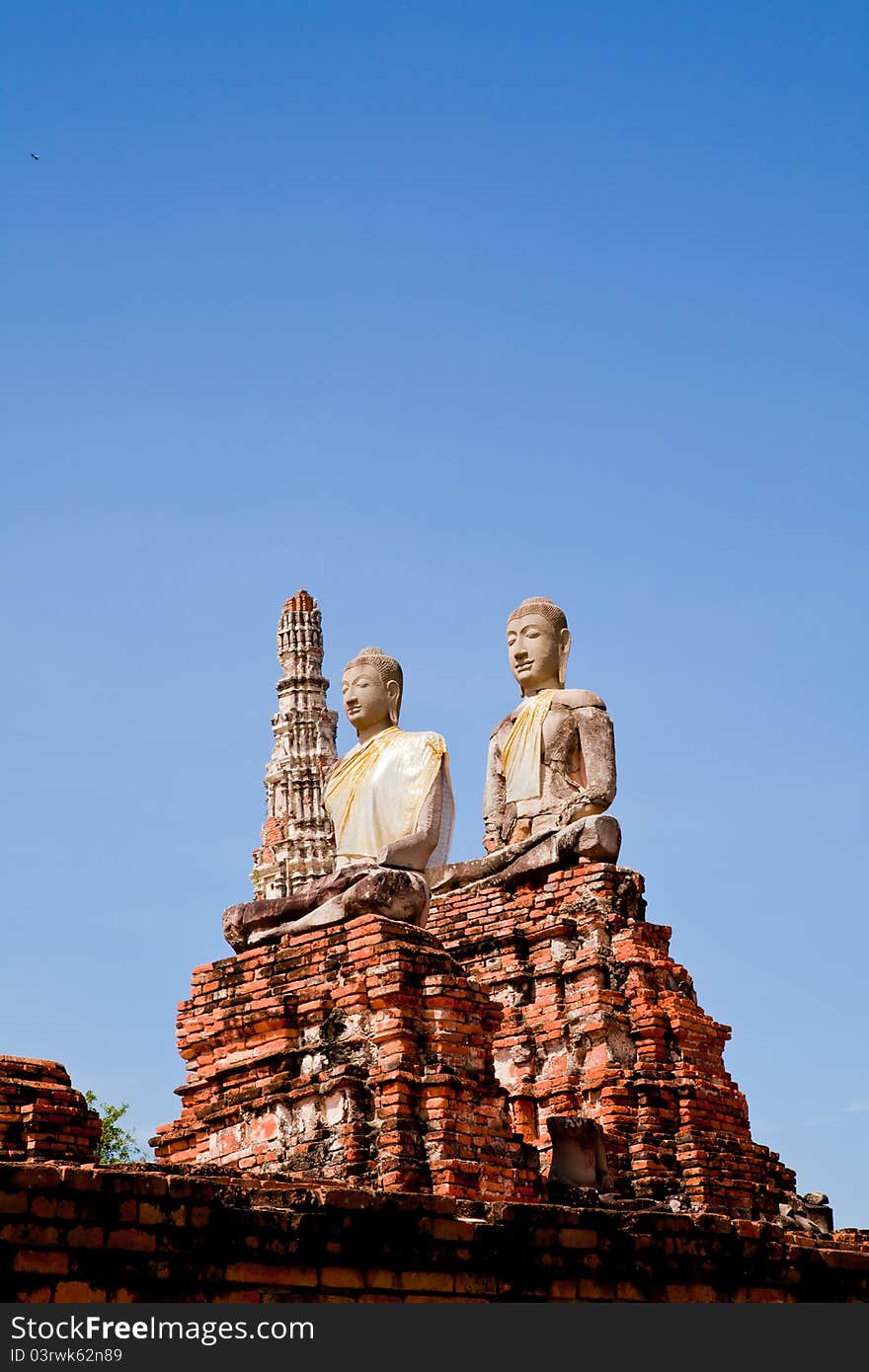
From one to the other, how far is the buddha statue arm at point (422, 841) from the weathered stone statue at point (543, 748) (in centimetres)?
179

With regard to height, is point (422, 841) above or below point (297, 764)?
below

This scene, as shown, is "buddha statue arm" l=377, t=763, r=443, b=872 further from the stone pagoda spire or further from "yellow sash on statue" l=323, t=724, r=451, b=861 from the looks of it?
the stone pagoda spire

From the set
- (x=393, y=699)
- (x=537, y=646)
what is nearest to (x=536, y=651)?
(x=537, y=646)

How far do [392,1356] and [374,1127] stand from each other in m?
4.69

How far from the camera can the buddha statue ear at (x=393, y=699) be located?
604 inches

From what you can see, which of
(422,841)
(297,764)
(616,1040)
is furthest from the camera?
(297,764)

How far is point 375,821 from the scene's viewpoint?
1459 cm

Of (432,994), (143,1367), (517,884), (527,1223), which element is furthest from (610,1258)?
(517,884)

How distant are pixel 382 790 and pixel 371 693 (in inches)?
36.1

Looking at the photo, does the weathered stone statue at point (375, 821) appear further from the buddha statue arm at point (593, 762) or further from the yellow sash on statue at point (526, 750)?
the buddha statue arm at point (593, 762)

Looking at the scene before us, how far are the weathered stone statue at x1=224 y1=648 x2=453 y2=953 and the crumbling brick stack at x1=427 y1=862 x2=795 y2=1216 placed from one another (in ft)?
5.10

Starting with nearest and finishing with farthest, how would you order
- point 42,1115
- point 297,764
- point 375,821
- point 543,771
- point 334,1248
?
point 334,1248
point 42,1115
point 375,821
point 543,771
point 297,764

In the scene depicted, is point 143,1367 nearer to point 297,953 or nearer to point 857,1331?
point 857,1331

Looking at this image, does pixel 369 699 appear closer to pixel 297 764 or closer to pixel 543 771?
pixel 543 771
